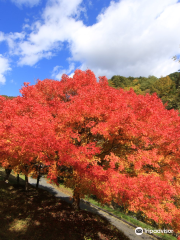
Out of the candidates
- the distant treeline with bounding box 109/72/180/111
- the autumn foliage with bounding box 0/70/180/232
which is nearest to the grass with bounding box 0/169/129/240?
the autumn foliage with bounding box 0/70/180/232

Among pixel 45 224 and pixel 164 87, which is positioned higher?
pixel 164 87

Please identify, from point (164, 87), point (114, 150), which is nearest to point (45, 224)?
point (114, 150)

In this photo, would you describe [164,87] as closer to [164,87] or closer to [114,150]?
[164,87]

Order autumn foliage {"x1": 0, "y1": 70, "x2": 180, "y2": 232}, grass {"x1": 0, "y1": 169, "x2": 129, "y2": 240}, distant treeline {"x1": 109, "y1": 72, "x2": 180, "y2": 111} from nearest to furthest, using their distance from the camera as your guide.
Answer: autumn foliage {"x1": 0, "y1": 70, "x2": 180, "y2": 232}, grass {"x1": 0, "y1": 169, "x2": 129, "y2": 240}, distant treeline {"x1": 109, "y1": 72, "x2": 180, "y2": 111}

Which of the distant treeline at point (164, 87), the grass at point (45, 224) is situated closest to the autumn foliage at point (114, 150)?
the grass at point (45, 224)

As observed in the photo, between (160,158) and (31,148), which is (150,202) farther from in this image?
(31,148)

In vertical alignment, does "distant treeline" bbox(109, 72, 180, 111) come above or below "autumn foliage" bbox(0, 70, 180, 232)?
above

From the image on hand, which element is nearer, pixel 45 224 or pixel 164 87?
pixel 45 224

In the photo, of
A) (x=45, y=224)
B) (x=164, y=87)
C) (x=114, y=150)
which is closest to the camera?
(x=114, y=150)

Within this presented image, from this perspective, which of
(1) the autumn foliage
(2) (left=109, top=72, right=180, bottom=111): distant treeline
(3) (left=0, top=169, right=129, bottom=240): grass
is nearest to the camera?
(1) the autumn foliage

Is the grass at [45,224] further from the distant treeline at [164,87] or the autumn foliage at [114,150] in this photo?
the distant treeline at [164,87]

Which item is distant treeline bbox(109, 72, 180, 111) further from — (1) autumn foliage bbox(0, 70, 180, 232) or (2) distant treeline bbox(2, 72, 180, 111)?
(1) autumn foliage bbox(0, 70, 180, 232)

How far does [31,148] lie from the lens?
837cm

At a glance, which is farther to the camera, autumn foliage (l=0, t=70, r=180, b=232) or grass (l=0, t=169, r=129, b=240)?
grass (l=0, t=169, r=129, b=240)
